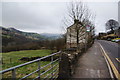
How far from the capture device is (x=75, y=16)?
1413cm

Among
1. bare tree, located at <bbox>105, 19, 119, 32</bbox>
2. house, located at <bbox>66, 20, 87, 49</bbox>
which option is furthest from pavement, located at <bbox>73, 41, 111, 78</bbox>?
bare tree, located at <bbox>105, 19, 119, 32</bbox>

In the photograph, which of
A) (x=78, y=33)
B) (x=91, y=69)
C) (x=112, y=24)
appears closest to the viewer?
(x=91, y=69)

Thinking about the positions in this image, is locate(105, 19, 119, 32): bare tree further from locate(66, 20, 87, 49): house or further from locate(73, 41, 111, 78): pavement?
locate(73, 41, 111, 78): pavement

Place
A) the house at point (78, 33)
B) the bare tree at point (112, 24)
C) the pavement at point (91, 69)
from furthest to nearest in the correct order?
the bare tree at point (112, 24) < the house at point (78, 33) < the pavement at point (91, 69)

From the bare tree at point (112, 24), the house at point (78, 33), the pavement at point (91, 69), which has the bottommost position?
the pavement at point (91, 69)

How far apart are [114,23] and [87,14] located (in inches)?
2352

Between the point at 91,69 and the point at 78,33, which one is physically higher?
the point at 78,33

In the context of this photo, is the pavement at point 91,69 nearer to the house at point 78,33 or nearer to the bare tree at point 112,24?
the house at point 78,33

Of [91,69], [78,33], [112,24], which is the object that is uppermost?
[112,24]

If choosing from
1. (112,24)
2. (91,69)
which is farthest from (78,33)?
(112,24)

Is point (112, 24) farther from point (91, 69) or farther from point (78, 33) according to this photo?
point (91, 69)

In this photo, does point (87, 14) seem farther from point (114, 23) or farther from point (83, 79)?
point (114, 23)

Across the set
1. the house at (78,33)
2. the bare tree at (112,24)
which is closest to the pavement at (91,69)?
the house at (78,33)

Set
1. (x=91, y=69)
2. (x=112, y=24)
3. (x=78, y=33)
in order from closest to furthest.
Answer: (x=91, y=69)
(x=78, y=33)
(x=112, y=24)
